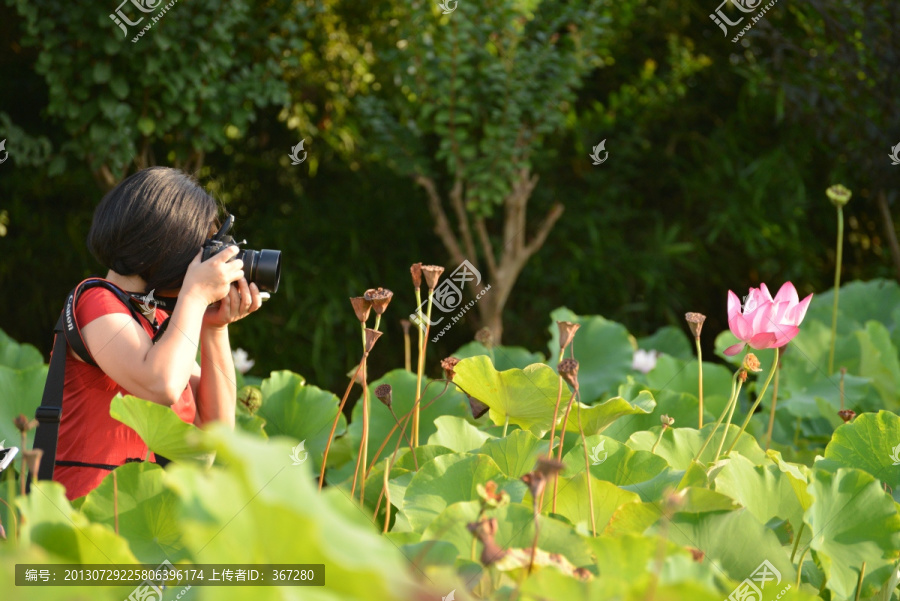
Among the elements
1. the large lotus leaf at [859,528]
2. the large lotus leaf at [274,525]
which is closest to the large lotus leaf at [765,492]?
the large lotus leaf at [859,528]

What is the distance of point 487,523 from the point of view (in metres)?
0.51

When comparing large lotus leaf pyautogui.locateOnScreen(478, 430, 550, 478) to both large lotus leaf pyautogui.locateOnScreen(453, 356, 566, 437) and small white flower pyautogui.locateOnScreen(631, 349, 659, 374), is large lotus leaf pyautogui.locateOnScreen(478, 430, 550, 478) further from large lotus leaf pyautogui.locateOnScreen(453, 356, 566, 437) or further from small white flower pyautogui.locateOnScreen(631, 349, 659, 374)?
small white flower pyautogui.locateOnScreen(631, 349, 659, 374)

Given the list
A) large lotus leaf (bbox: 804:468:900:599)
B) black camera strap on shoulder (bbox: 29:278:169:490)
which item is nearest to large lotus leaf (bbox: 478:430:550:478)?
large lotus leaf (bbox: 804:468:900:599)

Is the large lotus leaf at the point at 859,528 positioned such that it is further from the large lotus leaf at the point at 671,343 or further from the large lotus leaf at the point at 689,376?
the large lotus leaf at the point at 671,343

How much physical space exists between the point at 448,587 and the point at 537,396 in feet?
1.48

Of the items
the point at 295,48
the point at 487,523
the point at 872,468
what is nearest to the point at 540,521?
the point at 487,523

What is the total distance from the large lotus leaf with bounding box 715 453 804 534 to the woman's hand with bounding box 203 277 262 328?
0.57m

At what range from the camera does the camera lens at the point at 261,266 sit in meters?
0.95

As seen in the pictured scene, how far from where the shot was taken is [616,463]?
0.83m

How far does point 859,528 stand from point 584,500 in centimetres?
24

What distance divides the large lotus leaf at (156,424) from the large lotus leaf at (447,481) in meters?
0.19

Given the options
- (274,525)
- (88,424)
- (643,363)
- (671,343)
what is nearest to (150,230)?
(88,424)

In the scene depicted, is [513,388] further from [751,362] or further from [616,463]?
[751,362]

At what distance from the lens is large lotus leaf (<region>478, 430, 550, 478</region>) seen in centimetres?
81
